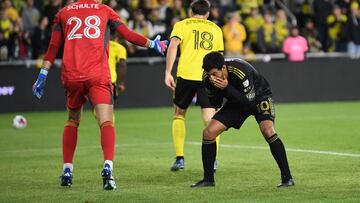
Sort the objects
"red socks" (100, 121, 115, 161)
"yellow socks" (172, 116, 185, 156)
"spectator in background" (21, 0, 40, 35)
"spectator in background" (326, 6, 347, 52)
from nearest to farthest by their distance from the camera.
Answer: "red socks" (100, 121, 115, 161) < "yellow socks" (172, 116, 185, 156) < "spectator in background" (21, 0, 40, 35) < "spectator in background" (326, 6, 347, 52)

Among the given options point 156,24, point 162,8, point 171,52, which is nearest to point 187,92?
point 171,52

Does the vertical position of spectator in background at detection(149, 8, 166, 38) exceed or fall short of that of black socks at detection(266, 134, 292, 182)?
it exceeds it

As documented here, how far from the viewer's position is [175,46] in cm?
1258

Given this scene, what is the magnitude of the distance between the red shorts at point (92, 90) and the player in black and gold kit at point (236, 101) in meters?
1.11

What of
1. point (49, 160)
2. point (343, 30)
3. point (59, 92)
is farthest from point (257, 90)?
point (343, 30)

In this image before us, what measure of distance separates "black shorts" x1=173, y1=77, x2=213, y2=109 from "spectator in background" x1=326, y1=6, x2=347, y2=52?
1656cm

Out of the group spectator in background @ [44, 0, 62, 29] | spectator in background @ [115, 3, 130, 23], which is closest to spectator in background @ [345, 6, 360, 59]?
spectator in background @ [115, 3, 130, 23]

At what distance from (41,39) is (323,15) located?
9.08 m

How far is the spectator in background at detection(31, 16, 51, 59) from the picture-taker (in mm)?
25188

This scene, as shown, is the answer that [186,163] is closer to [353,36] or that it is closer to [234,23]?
[234,23]

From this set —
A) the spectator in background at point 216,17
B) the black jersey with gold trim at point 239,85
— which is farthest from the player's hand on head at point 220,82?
the spectator in background at point 216,17

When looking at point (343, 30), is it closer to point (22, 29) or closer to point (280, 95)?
point (280, 95)

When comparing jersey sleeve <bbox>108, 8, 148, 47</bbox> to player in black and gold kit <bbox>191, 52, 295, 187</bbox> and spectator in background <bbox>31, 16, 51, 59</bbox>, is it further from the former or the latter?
spectator in background <bbox>31, 16, 51, 59</bbox>

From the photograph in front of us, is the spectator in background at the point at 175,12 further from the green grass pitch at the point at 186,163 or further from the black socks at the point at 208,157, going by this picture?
the black socks at the point at 208,157
